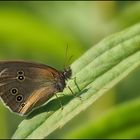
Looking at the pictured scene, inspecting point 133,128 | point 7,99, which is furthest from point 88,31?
point 133,128

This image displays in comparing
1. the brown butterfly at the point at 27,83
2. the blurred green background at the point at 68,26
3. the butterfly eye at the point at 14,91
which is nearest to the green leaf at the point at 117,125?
the blurred green background at the point at 68,26

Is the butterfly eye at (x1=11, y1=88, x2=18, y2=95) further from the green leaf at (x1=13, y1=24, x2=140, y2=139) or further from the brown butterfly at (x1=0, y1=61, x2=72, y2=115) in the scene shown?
the green leaf at (x1=13, y1=24, x2=140, y2=139)

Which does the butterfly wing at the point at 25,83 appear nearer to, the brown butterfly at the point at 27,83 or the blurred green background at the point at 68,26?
the brown butterfly at the point at 27,83

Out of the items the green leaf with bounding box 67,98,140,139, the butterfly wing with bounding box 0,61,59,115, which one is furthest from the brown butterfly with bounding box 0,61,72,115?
the green leaf with bounding box 67,98,140,139

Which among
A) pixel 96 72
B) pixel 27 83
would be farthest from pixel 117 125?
pixel 27 83

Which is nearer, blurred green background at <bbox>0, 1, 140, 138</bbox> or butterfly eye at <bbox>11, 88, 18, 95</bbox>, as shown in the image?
blurred green background at <bbox>0, 1, 140, 138</bbox>

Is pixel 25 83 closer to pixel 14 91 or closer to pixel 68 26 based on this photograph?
pixel 14 91
